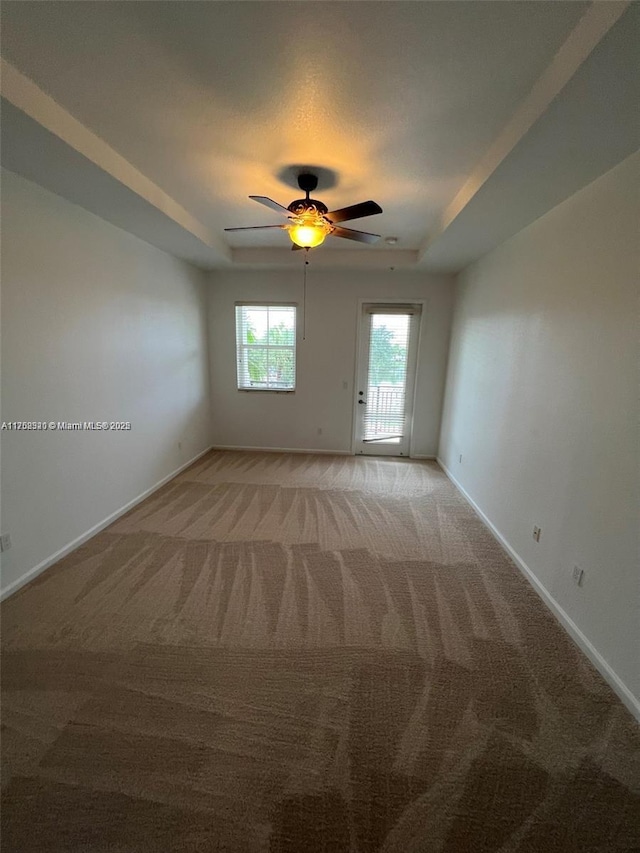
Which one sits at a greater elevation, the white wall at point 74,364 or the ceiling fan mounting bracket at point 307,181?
the ceiling fan mounting bracket at point 307,181

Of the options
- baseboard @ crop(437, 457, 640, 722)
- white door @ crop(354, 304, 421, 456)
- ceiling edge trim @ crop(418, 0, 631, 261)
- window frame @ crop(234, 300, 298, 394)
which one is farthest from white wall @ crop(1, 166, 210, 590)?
baseboard @ crop(437, 457, 640, 722)

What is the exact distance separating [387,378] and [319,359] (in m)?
1.04

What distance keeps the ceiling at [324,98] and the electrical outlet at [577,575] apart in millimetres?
2200

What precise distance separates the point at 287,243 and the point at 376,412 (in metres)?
2.55

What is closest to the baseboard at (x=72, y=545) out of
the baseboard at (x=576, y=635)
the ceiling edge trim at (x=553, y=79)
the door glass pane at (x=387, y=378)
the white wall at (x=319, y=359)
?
the white wall at (x=319, y=359)

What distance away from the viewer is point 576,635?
1.79 meters

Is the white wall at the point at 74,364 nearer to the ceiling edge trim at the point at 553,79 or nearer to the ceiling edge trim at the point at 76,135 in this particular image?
the ceiling edge trim at the point at 76,135

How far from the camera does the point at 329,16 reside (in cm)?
117

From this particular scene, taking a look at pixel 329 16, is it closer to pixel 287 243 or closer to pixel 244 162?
pixel 244 162

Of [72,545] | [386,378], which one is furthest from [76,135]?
[386,378]

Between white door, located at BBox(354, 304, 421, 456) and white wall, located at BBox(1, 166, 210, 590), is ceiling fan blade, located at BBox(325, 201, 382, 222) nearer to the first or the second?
white wall, located at BBox(1, 166, 210, 590)

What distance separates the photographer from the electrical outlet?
5.90ft

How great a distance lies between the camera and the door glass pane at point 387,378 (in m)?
4.52

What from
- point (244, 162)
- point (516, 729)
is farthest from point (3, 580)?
point (244, 162)
